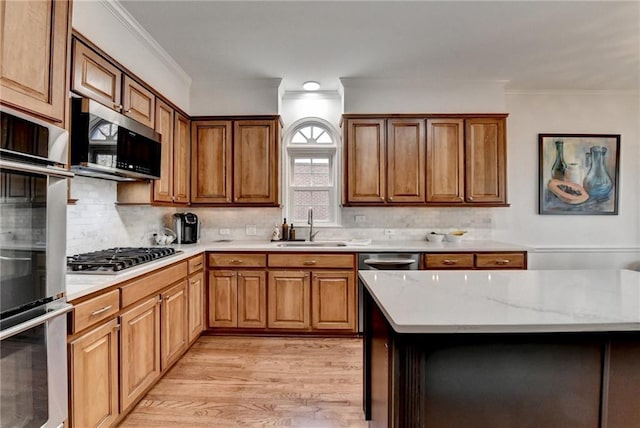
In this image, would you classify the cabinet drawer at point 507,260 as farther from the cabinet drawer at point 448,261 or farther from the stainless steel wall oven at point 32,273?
the stainless steel wall oven at point 32,273

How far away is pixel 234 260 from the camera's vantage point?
127 inches

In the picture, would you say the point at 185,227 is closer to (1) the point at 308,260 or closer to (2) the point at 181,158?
(2) the point at 181,158

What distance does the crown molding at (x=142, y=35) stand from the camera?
90.2 inches

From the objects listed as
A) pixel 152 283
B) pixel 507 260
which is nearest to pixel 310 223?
pixel 152 283

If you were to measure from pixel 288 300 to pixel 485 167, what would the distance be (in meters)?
2.54

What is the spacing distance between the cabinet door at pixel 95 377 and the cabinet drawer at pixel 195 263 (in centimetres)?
108

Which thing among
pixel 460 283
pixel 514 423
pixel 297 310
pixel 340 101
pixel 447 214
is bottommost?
pixel 297 310

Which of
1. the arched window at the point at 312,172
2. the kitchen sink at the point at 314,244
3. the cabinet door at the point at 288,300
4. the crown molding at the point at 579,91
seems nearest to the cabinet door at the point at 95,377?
the cabinet door at the point at 288,300

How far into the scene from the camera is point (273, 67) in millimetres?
3311

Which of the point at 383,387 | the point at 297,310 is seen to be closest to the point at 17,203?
the point at 383,387

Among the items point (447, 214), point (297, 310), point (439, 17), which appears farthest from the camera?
point (447, 214)

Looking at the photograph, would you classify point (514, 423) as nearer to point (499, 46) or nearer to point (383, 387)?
point (383, 387)

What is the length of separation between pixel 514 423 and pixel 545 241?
11.5ft

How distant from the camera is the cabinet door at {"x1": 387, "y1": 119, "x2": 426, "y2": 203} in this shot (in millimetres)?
3539
